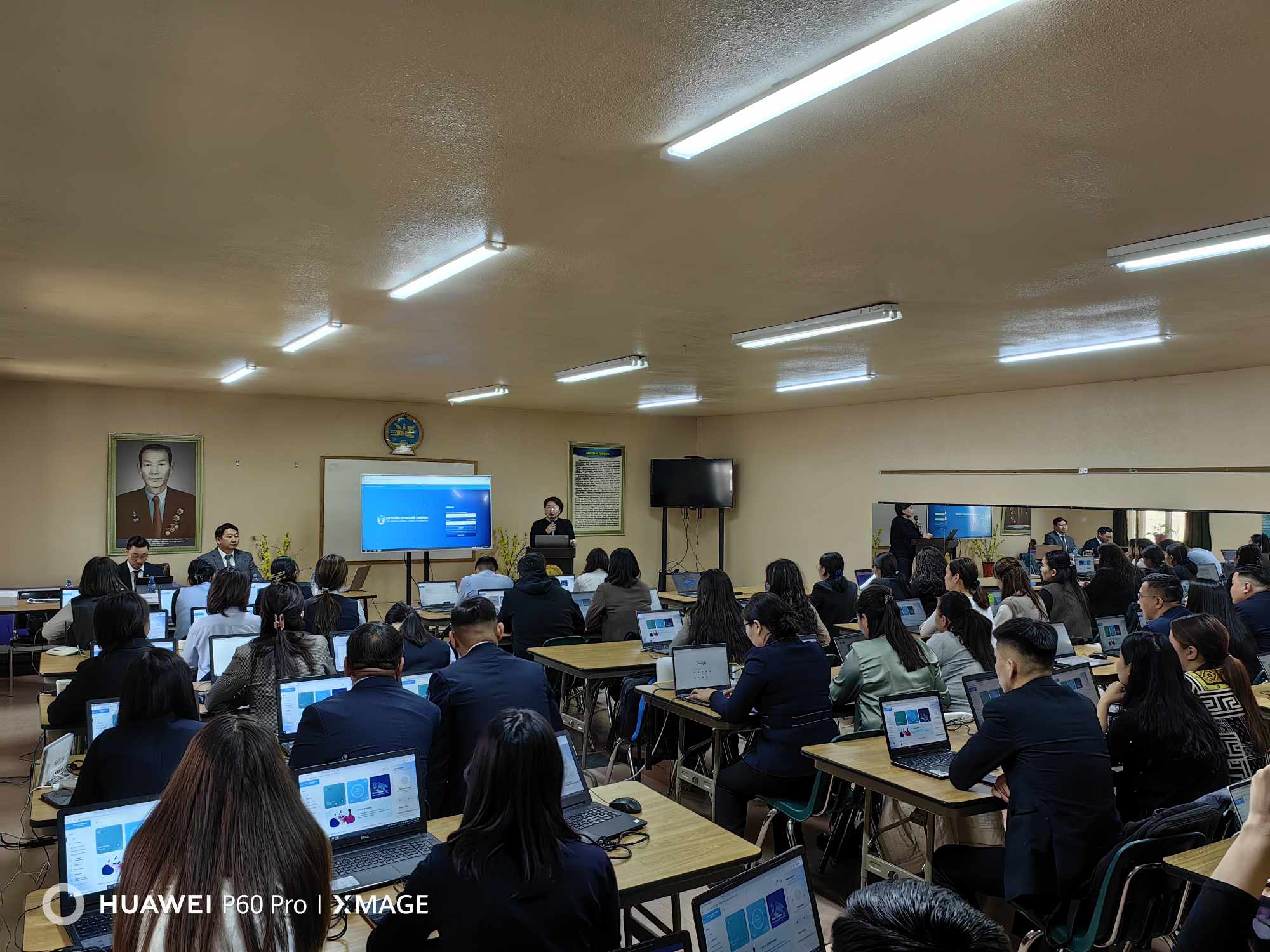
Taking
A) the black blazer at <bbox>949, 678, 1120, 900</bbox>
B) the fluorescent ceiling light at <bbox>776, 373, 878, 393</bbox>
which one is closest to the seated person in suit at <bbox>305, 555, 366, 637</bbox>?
the black blazer at <bbox>949, 678, 1120, 900</bbox>

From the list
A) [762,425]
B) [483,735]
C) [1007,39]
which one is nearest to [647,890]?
[483,735]

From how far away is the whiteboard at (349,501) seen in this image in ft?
36.5

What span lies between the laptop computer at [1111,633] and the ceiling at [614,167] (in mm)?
2081

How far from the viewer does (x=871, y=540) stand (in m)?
11.3

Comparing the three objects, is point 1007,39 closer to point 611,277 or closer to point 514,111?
point 514,111

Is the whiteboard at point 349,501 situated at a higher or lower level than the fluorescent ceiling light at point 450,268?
lower

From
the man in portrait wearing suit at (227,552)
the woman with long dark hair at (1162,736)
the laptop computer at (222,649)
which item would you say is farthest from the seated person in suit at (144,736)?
the man in portrait wearing suit at (227,552)

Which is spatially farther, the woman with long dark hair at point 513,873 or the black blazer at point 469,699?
the black blazer at point 469,699

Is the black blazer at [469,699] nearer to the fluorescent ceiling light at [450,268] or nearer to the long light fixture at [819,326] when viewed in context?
the fluorescent ceiling light at [450,268]

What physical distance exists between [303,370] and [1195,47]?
307 inches

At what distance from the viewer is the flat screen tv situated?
12.9 metres

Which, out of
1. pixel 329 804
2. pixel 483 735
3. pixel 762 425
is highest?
pixel 762 425

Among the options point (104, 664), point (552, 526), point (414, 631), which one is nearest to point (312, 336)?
point (414, 631)

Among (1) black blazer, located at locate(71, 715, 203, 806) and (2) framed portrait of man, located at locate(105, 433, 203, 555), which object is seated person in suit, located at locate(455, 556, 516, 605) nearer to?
(2) framed portrait of man, located at locate(105, 433, 203, 555)
